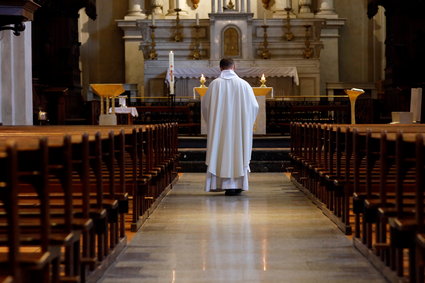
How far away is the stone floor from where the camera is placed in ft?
18.8

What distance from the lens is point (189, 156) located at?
15367 mm

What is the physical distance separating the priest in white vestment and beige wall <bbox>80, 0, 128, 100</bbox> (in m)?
14.4

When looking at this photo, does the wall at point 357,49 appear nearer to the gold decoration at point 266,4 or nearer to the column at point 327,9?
the column at point 327,9

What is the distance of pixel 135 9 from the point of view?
24719 mm

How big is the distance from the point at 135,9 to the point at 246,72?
4578 millimetres

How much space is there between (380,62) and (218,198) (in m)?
15.5

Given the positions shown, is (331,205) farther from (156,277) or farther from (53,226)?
(53,226)

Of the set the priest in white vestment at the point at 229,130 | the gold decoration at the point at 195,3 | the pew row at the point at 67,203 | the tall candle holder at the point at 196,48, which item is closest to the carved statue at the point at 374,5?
the tall candle holder at the point at 196,48

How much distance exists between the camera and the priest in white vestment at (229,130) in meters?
11.0

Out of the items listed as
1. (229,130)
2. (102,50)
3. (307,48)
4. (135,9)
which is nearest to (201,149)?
(229,130)

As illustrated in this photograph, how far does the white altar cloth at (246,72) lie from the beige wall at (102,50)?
145 inches

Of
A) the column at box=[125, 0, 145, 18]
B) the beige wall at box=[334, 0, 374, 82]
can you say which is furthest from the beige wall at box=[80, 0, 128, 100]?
the beige wall at box=[334, 0, 374, 82]

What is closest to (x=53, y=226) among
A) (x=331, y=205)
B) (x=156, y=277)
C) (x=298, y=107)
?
(x=156, y=277)

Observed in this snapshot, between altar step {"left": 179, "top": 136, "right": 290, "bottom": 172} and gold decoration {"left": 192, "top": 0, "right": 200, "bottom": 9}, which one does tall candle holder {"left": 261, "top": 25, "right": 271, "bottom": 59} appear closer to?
gold decoration {"left": 192, "top": 0, "right": 200, "bottom": 9}
